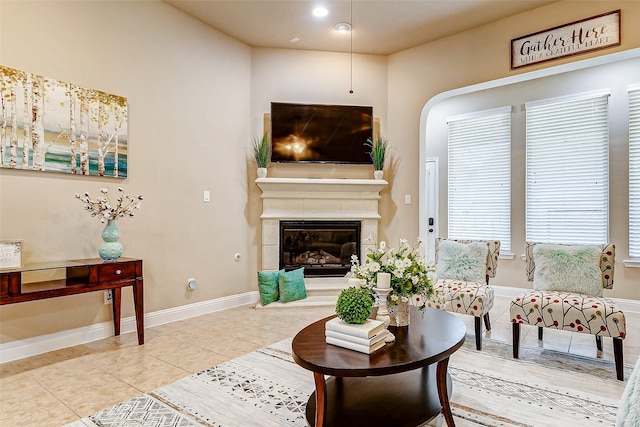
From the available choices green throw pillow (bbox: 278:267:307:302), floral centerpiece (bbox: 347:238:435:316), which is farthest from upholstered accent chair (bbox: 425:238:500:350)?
green throw pillow (bbox: 278:267:307:302)

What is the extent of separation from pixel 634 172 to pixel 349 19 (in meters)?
3.62

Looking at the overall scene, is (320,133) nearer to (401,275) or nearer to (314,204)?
(314,204)

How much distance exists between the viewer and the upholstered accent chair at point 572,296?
243 centimetres

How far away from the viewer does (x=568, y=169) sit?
177 inches

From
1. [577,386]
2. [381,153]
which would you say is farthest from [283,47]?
[577,386]

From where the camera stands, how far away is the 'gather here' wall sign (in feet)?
10.7

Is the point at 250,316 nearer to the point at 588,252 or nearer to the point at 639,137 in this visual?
the point at 588,252

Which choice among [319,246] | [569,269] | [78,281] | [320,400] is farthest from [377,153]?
[320,400]

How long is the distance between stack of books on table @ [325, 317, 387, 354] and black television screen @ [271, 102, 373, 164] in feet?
10.3

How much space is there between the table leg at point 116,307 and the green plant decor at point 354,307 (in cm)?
239

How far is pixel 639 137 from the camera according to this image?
4.02 metres

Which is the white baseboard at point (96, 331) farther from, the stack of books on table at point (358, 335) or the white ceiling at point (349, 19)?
the white ceiling at point (349, 19)

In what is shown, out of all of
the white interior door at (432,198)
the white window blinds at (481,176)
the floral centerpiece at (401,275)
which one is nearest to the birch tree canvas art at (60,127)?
the floral centerpiece at (401,275)

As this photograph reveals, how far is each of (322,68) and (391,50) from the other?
0.94m
